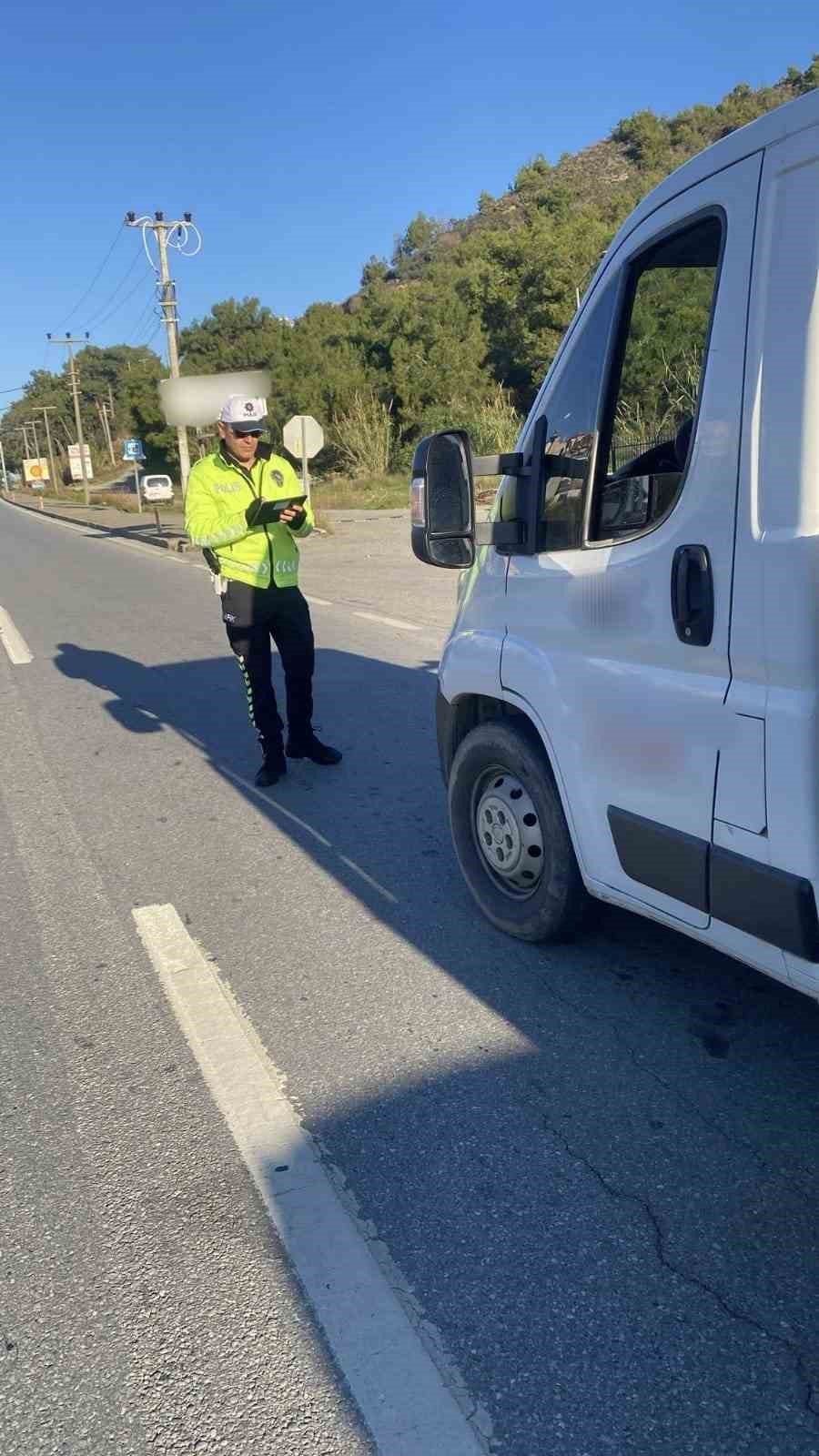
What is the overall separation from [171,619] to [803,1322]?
36.6 ft

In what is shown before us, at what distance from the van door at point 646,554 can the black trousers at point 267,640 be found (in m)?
2.55

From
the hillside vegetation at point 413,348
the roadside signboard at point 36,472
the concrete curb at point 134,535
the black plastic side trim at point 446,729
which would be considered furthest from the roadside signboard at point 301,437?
the roadside signboard at point 36,472

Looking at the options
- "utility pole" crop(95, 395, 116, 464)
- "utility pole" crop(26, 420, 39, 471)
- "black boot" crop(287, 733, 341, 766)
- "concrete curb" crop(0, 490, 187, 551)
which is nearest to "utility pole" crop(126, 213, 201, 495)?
"concrete curb" crop(0, 490, 187, 551)

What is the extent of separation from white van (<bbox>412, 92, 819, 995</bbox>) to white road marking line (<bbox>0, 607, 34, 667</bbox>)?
7499mm

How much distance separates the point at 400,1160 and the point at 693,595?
1.53m

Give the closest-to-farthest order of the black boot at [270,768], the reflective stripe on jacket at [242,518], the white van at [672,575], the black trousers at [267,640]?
1. the white van at [672,575]
2. the reflective stripe on jacket at [242,518]
3. the black trousers at [267,640]
4. the black boot at [270,768]

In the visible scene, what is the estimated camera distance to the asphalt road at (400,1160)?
1916 mm

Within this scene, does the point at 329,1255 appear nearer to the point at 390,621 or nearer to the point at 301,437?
the point at 390,621

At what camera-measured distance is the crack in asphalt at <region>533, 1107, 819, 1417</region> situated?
1.89 m

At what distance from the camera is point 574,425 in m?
2.99

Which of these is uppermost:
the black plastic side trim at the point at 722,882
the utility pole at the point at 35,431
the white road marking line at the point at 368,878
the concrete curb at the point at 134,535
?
the utility pole at the point at 35,431

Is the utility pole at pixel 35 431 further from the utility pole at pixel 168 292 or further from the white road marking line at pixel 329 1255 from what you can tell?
the white road marking line at pixel 329 1255

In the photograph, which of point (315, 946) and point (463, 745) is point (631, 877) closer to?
point (463, 745)

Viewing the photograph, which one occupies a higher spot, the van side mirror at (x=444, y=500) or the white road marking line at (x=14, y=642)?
the van side mirror at (x=444, y=500)
